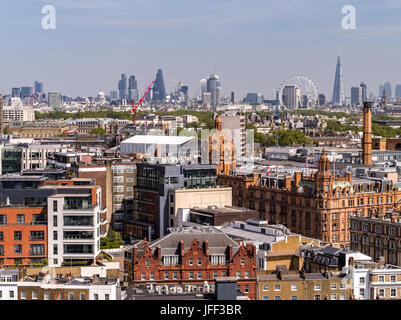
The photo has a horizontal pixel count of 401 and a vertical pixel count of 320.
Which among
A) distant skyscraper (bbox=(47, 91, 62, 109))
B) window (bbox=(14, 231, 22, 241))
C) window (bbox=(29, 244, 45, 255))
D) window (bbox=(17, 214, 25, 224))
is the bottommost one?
window (bbox=(29, 244, 45, 255))

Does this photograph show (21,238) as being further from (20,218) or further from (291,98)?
(291,98)

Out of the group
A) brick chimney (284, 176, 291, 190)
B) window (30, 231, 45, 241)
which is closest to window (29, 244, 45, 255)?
window (30, 231, 45, 241)

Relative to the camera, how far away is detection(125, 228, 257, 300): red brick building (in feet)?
66.0

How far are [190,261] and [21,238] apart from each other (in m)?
5.06

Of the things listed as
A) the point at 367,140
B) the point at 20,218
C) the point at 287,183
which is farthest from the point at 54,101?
the point at 20,218

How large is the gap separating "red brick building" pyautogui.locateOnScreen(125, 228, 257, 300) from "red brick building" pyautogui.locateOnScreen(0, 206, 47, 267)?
3.04 metres

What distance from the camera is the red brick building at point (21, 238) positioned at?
73.4ft

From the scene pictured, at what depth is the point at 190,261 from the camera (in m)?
20.6

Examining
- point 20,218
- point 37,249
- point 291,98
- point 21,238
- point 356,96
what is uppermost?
point 356,96

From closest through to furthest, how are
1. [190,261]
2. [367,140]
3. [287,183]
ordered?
1. [190,261]
2. [287,183]
3. [367,140]

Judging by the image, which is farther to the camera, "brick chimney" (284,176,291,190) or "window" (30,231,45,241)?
"brick chimney" (284,176,291,190)

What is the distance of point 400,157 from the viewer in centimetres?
5856

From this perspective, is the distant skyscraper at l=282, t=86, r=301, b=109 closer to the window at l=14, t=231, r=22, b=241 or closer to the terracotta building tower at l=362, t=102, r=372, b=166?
the terracotta building tower at l=362, t=102, r=372, b=166

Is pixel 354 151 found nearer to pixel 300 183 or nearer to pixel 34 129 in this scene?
pixel 300 183
